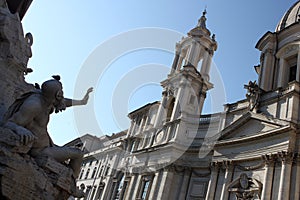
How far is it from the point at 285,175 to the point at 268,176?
50.5 inches

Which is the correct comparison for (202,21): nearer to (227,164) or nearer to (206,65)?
(206,65)

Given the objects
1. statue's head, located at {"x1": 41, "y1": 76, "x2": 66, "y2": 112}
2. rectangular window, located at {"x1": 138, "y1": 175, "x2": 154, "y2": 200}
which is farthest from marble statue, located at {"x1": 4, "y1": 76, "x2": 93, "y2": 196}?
rectangular window, located at {"x1": 138, "y1": 175, "x2": 154, "y2": 200}

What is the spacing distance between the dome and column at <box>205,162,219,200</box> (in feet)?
48.3

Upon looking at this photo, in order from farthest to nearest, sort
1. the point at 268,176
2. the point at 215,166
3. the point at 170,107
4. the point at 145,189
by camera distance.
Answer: the point at 170,107 < the point at 145,189 < the point at 215,166 < the point at 268,176

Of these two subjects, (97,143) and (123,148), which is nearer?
(123,148)

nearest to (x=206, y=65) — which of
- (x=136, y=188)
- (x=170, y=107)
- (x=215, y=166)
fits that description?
(x=170, y=107)

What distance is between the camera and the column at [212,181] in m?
24.0

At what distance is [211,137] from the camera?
27.4 m

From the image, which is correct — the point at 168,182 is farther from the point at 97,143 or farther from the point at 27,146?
the point at 97,143

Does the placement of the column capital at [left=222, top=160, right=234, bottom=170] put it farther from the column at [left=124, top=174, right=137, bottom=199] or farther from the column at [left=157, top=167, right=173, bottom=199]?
the column at [left=124, top=174, right=137, bottom=199]

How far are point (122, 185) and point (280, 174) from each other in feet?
61.9

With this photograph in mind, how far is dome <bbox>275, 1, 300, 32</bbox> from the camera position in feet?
99.3

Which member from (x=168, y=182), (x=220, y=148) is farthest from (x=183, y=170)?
(x=220, y=148)

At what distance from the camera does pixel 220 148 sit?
25500 mm
